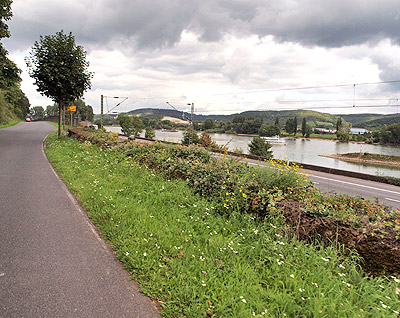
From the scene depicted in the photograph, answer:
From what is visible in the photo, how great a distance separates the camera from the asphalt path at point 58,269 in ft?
8.50

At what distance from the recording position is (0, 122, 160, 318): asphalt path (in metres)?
2.59

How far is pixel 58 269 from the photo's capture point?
321cm

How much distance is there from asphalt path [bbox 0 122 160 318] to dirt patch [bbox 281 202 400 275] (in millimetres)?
2553

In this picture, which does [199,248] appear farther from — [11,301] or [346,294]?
[11,301]

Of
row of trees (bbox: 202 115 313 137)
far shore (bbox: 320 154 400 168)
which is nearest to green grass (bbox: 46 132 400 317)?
far shore (bbox: 320 154 400 168)

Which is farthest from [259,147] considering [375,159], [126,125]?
[126,125]

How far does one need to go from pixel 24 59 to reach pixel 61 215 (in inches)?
710

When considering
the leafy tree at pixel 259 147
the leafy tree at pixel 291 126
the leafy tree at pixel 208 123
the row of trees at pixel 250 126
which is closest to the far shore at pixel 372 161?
the leafy tree at pixel 291 126

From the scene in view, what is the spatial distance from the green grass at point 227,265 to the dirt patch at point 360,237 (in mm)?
145

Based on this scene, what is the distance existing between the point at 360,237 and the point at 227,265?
1.82m

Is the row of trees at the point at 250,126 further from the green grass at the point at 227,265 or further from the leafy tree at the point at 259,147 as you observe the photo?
the green grass at the point at 227,265

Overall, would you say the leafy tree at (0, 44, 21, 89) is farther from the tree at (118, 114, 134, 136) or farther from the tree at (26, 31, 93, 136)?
the tree at (118, 114, 134, 136)

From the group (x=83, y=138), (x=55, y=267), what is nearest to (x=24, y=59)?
(x=83, y=138)

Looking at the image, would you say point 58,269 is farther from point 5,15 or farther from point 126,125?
point 126,125
